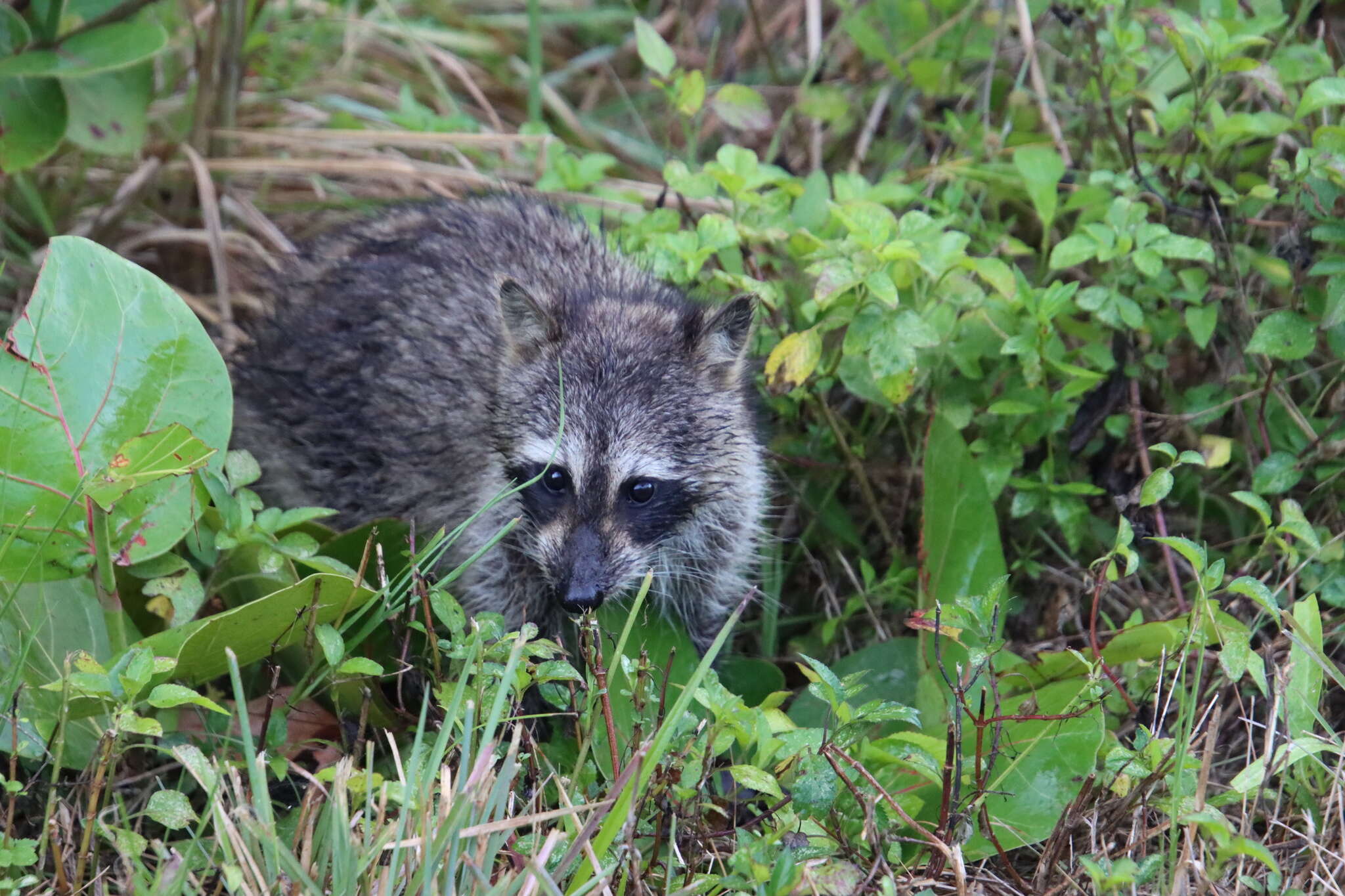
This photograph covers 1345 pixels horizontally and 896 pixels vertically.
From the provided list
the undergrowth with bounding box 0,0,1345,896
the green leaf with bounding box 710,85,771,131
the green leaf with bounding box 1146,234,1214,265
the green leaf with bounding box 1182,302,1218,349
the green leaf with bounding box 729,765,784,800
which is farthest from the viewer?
the green leaf with bounding box 710,85,771,131

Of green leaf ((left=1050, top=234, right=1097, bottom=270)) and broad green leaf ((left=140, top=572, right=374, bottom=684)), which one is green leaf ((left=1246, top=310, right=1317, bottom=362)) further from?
broad green leaf ((left=140, top=572, right=374, bottom=684))

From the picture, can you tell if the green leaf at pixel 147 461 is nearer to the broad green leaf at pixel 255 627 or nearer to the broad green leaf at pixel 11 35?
the broad green leaf at pixel 255 627

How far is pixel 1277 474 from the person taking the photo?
4121mm

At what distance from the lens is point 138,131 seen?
490 centimetres

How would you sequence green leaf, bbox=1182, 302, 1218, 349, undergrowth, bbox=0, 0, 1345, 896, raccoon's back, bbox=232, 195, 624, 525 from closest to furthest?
undergrowth, bbox=0, 0, 1345, 896, green leaf, bbox=1182, 302, 1218, 349, raccoon's back, bbox=232, 195, 624, 525

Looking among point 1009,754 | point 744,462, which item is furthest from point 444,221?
point 1009,754

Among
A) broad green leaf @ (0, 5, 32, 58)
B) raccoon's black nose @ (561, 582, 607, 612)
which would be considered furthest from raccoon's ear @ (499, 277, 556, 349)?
broad green leaf @ (0, 5, 32, 58)

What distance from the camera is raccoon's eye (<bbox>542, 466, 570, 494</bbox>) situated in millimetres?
3904

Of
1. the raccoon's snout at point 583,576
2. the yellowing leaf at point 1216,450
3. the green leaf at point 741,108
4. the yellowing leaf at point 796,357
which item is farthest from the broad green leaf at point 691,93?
the yellowing leaf at point 1216,450

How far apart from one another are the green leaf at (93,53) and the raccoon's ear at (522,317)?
1668mm

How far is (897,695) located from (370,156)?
11.8 ft

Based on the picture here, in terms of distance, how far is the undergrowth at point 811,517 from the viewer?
117 inches

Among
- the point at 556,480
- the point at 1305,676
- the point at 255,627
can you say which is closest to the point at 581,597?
the point at 556,480

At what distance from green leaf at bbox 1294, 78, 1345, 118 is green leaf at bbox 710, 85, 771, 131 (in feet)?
6.47
